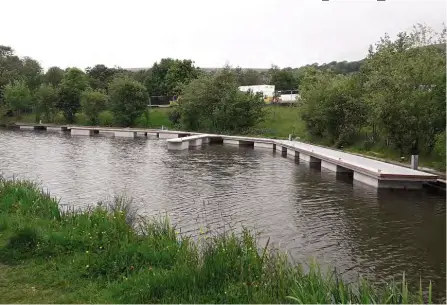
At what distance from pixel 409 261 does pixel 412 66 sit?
11.5 metres

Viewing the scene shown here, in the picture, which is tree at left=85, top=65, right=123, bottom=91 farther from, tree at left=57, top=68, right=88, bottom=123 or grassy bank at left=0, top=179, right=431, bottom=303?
grassy bank at left=0, top=179, right=431, bottom=303

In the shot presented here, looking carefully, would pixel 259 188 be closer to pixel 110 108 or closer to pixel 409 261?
pixel 409 261

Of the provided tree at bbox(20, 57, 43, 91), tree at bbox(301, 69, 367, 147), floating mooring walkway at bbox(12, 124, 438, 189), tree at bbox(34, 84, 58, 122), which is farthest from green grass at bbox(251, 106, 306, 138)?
tree at bbox(20, 57, 43, 91)

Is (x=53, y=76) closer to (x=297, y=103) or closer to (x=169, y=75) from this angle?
(x=169, y=75)

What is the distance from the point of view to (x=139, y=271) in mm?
4805

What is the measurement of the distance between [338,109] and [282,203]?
12.9 meters

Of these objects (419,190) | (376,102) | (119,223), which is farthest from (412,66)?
(119,223)

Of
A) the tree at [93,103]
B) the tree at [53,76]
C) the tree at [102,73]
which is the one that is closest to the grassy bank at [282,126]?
the tree at [93,103]

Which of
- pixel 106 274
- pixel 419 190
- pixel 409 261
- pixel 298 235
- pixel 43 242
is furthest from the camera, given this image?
pixel 419 190

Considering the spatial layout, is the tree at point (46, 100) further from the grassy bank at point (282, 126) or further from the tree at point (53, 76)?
the tree at point (53, 76)

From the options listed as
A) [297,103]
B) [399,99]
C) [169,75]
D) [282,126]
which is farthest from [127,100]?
[399,99]

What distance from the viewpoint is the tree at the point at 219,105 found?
32.2 meters

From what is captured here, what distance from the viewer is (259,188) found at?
12867 mm

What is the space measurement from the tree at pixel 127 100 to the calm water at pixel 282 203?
19.2 metres
